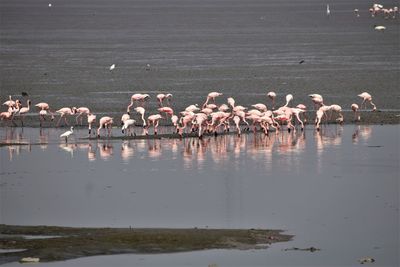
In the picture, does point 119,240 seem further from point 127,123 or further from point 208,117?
point 208,117

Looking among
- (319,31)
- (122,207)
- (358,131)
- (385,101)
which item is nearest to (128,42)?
(319,31)

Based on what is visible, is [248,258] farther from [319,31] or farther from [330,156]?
[319,31]

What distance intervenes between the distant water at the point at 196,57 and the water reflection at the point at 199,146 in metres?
4.97

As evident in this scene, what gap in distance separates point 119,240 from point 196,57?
3401 cm

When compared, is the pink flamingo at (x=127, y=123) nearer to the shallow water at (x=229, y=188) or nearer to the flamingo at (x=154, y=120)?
the flamingo at (x=154, y=120)

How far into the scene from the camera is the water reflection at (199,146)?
83.4 feet

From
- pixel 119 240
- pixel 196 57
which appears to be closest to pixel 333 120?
pixel 119 240

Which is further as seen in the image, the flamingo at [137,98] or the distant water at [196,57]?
the distant water at [196,57]

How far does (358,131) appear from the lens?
29.0m

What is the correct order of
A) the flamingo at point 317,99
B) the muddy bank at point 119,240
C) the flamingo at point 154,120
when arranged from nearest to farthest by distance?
the muddy bank at point 119,240
the flamingo at point 154,120
the flamingo at point 317,99

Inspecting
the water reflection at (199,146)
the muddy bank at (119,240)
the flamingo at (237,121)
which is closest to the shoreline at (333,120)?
the water reflection at (199,146)

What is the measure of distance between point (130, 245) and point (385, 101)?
18.6 m

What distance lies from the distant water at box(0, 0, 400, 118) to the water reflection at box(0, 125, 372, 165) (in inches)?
196

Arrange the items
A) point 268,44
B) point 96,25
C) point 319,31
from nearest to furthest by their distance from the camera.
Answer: point 268,44
point 319,31
point 96,25
